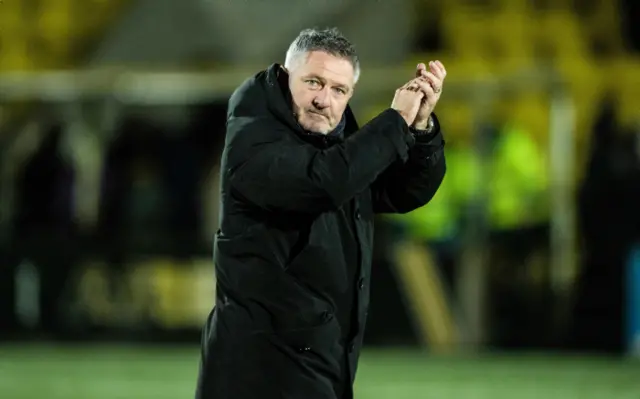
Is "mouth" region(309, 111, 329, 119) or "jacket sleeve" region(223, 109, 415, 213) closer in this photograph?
"jacket sleeve" region(223, 109, 415, 213)

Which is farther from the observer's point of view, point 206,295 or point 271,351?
point 206,295

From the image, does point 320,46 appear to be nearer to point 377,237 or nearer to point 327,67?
point 327,67

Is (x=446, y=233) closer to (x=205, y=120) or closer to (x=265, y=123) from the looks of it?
(x=205, y=120)

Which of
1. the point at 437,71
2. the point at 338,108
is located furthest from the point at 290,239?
the point at 437,71

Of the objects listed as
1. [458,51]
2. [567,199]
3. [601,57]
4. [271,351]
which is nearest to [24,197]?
[567,199]

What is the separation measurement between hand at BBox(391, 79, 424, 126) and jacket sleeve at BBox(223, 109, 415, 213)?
0.06m

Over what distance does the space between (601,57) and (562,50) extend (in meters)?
0.54

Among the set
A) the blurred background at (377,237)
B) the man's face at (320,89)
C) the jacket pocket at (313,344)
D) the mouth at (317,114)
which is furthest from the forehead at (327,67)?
the blurred background at (377,237)

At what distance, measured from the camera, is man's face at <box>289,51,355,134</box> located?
372 centimetres

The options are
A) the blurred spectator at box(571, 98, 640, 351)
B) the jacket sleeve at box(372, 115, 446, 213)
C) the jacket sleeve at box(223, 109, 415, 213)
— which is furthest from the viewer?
the blurred spectator at box(571, 98, 640, 351)

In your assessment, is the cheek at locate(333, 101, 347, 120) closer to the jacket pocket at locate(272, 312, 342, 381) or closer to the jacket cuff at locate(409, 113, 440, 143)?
the jacket cuff at locate(409, 113, 440, 143)

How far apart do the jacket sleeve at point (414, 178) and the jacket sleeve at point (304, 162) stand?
22 cm

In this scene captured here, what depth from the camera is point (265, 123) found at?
3.73m

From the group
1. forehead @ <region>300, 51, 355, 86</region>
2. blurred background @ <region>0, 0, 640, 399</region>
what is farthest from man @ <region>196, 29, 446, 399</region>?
blurred background @ <region>0, 0, 640, 399</region>
